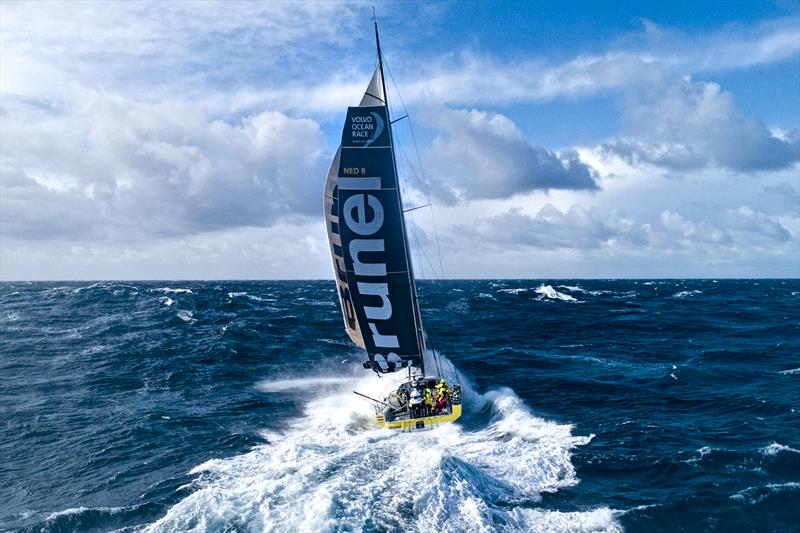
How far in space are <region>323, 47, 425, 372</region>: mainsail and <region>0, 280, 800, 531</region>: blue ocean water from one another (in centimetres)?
385

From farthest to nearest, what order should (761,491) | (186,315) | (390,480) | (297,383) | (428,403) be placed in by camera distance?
(186,315) < (297,383) < (428,403) < (390,480) < (761,491)

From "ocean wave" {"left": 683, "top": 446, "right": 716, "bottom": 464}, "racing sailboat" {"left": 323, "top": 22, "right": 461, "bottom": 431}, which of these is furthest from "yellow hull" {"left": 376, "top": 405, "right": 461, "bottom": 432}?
"ocean wave" {"left": 683, "top": 446, "right": 716, "bottom": 464}

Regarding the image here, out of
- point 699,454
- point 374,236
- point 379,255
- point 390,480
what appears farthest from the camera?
point 379,255

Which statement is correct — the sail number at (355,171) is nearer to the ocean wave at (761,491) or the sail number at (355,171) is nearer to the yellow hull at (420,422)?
the yellow hull at (420,422)

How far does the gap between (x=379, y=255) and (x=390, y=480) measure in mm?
9012

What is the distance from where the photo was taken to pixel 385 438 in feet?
65.0

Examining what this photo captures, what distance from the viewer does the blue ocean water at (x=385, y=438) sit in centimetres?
1426

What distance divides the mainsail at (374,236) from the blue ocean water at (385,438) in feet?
12.6

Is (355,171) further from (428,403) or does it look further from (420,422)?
(420,422)

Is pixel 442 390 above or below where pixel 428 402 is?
above

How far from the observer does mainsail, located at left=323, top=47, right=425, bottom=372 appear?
20328mm

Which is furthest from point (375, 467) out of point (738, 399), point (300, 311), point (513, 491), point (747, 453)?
point (300, 311)

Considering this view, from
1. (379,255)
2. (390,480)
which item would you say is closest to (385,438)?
(390,480)

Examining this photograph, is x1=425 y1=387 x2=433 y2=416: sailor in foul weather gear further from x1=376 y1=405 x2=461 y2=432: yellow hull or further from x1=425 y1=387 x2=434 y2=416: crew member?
x1=376 y1=405 x2=461 y2=432: yellow hull
